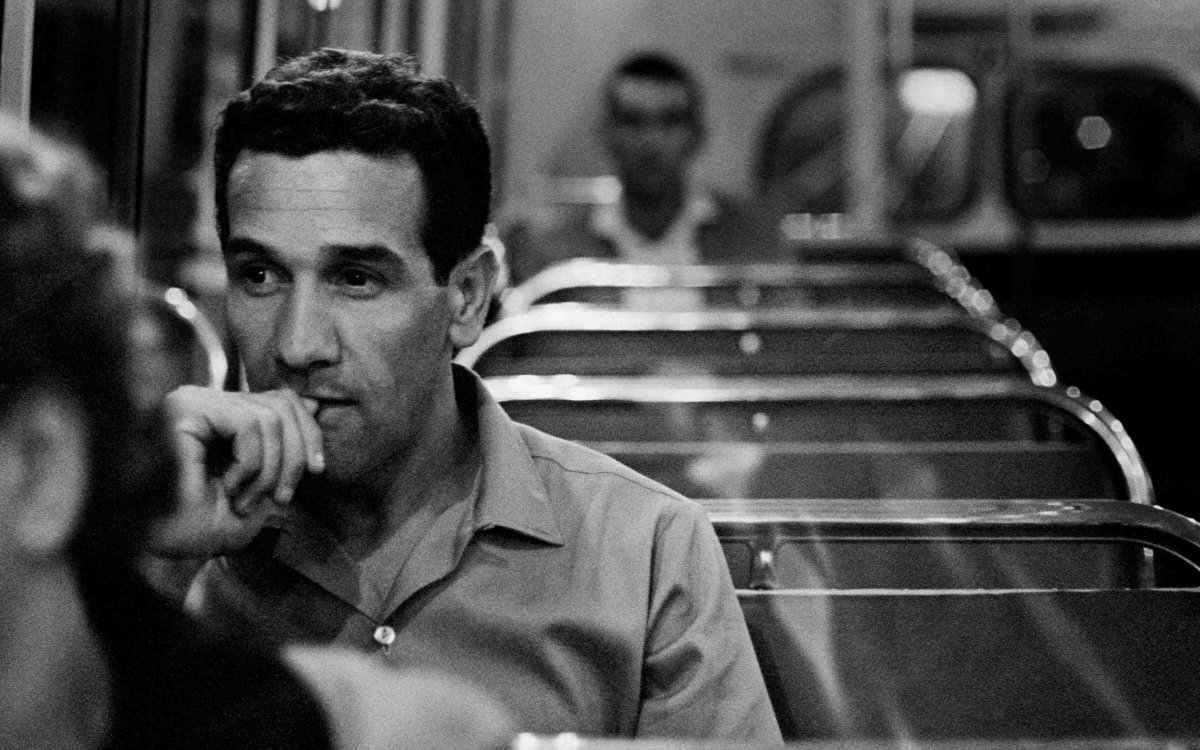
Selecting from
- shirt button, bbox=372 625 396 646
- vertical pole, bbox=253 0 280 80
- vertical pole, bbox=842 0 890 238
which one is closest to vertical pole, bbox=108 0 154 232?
vertical pole, bbox=253 0 280 80

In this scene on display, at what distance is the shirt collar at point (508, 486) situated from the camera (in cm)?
142

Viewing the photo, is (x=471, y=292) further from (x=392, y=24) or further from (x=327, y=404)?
(x=392, y=24)

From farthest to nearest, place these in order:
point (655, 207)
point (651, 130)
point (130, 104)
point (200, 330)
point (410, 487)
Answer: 1. point (655, 207)
2. point (651, 130)
3. point (200, 330)
4. point (130, 104)
5. point (410, 487)

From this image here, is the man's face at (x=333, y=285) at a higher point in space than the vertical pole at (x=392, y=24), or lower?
lower

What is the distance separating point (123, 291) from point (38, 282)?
49mm

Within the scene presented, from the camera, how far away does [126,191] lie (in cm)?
192

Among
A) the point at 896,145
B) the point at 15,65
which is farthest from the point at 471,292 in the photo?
the point at 896,145

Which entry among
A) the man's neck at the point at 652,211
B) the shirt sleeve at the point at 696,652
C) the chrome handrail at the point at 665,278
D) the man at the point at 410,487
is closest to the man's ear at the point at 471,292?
the man at the point at 410,487

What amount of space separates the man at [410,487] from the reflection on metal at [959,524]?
25 centimetres

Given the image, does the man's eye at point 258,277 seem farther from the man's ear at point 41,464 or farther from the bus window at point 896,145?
the bus window at point 896,145

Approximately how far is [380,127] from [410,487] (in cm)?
36

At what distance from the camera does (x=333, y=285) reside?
135 centimetres

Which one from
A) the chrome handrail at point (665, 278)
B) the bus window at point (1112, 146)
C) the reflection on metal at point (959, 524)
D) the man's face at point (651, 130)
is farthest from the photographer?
the bus window at point (1112, 146)

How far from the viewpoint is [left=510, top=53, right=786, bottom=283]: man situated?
4.43 meters
